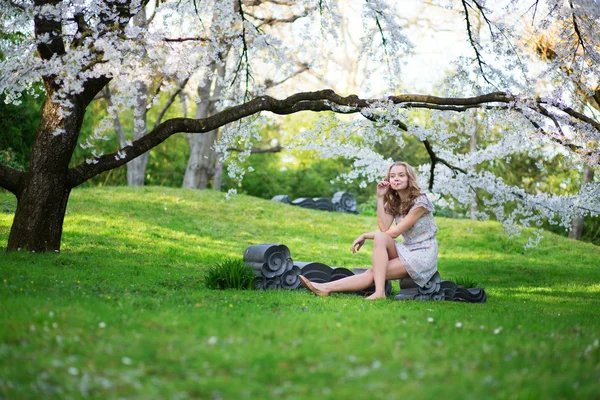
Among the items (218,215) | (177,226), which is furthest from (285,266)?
(218,215)

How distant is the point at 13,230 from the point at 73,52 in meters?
2.71

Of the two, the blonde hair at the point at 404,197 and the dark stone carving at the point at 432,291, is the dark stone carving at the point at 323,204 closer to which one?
the dark stone carving at the point at 432,291

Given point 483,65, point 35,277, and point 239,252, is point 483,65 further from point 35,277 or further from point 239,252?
point 35,277

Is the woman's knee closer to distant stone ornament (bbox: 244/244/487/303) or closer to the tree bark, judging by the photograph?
distant stone ornament (bbox: 244/244/487/303)

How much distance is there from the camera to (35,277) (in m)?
6.72

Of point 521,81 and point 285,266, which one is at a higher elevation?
point 521,81

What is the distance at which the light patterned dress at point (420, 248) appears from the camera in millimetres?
7008

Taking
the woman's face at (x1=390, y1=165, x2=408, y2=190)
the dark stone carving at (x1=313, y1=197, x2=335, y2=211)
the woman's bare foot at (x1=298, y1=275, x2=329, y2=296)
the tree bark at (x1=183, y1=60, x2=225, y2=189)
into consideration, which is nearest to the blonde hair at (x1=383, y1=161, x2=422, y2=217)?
the woman's face at (x1=390, y1=165, x2=408, y2=190)

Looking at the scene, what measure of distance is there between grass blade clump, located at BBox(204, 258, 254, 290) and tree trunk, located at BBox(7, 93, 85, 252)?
2427 mm

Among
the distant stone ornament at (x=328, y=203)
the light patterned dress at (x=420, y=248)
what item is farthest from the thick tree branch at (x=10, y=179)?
the distant stone ornament at (x=328, y=203)

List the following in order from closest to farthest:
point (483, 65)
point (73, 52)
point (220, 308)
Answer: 1. point (220, 308)
2. point (73, 52)
3. point (483, 65)

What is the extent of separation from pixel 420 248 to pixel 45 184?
495 centimetres

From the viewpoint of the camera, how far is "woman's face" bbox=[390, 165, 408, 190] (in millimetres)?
7043

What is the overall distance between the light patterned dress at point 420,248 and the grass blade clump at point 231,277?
6.26 ft
